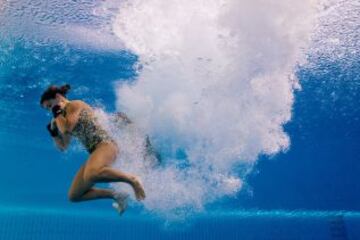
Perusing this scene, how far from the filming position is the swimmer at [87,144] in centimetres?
600

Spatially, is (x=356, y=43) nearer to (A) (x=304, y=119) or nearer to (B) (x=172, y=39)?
(B) (x=172, y=39)

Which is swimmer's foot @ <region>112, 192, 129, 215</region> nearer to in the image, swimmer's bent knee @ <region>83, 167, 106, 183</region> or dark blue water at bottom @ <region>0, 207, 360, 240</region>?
swimmer's bent knee @ <region>83, 167, 106, 183</region>

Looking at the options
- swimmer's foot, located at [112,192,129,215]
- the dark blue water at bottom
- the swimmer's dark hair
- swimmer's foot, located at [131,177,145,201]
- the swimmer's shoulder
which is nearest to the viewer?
swimmer's foot, located at [131,177,145,201]

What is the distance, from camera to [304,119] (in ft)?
57.2

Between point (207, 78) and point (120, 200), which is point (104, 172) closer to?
point (120, 200)

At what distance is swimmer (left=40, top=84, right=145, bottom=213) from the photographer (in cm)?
600

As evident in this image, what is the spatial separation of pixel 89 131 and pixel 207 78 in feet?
20.6

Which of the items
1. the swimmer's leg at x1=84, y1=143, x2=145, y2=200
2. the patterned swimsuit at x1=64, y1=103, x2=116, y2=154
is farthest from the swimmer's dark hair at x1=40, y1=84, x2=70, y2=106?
the swimmer's leg at x1=84, y1=143, x2=145, y2=200

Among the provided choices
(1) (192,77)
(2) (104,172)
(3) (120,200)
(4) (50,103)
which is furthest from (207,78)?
(2) (104,172)

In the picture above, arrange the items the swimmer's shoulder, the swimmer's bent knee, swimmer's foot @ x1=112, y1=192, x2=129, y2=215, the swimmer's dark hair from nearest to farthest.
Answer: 1. the swimmer's bent knee
2. the swimmer's dark hair
3. the swimmer's shoulder
4. swimmer's foot @ x1=112, y1=192, x2=129, y2=215

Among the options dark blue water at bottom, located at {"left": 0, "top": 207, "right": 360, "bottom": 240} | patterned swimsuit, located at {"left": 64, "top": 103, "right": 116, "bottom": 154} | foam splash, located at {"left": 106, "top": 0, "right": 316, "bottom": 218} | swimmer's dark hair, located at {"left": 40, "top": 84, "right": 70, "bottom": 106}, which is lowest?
patterned swimsuit, located at {"left": 64, "top": 103, "right": 116, "bottom": 154}

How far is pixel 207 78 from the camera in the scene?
12273 mm

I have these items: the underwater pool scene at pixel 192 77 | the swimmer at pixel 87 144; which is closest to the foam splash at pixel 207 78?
the underwater pool scene at pixel 192 77

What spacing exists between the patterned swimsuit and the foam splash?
342cm
